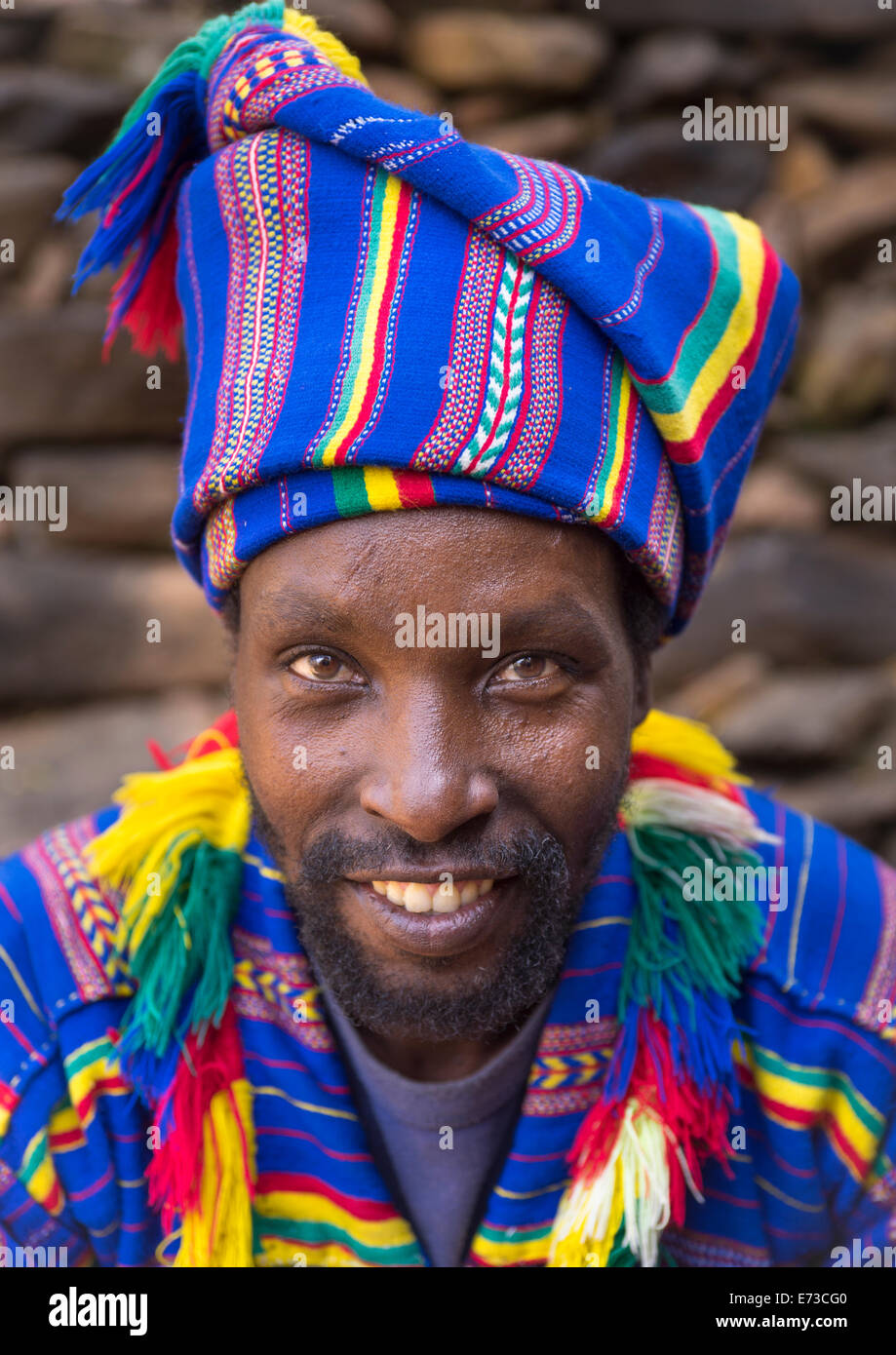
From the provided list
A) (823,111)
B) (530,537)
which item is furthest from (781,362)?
(823,111)

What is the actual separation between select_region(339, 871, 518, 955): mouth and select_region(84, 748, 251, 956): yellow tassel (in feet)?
0.96

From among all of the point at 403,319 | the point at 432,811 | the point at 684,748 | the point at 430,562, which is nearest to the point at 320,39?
the point at 403,319

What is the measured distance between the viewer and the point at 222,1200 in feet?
4.54

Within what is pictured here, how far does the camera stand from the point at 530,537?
1207 millimetres

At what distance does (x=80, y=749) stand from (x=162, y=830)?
4.28 ft

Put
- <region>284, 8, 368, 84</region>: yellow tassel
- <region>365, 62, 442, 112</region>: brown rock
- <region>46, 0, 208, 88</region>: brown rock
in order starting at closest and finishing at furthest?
<region>284, 8, 368, 84</region>: yellow tassel
<region>46, 0, 208, 88</region>: brown rock
<region>365, 62, 442, 112</region>: brown rock

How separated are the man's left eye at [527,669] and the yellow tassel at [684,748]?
385 millimetres

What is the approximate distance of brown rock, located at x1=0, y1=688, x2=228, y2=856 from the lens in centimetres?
262

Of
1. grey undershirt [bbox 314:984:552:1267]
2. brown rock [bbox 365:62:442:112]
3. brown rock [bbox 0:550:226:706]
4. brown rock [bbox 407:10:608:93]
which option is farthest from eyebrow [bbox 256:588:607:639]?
brown rock [bbox 407:10:608:93]

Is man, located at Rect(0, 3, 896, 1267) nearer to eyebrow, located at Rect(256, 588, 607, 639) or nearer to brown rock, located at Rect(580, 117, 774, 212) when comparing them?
eyebrow, located at Rect(256, 588, 607, 639)

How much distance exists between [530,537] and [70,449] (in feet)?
5.78

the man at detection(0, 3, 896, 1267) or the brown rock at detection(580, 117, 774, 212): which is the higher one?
the brown rock at detection(580, 117, 774, 212)

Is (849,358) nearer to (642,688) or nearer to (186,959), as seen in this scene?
(642,688)

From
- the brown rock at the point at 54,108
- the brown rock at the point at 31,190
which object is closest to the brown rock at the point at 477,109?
the brown rock at the point at 54,108
